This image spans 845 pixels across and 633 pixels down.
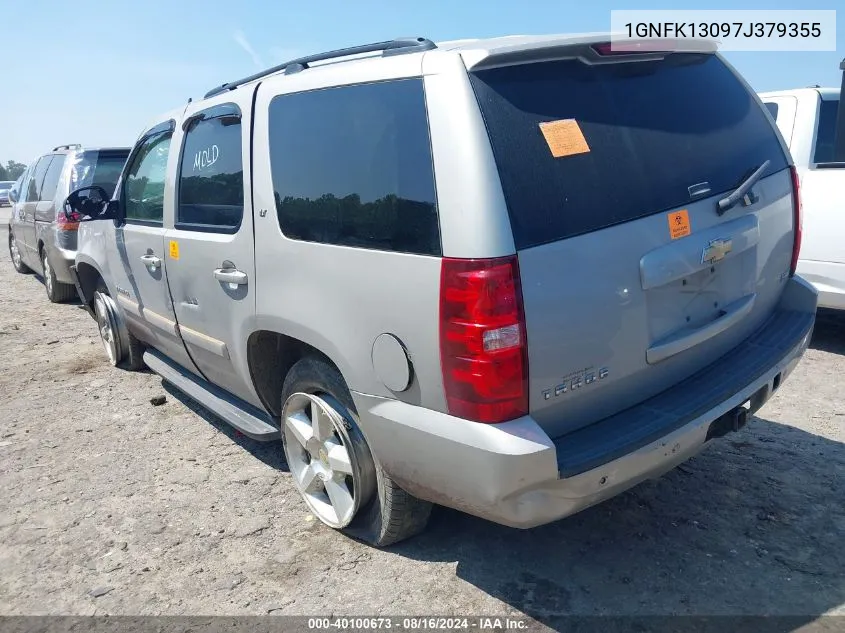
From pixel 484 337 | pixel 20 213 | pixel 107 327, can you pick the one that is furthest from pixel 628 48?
pixel 20 213

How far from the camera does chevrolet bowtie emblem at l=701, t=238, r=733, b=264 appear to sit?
2461mm

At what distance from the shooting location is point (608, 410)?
2.36 meters

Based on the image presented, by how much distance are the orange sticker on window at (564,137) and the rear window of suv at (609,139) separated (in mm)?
11

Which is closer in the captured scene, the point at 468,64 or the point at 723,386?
the point at 468,64

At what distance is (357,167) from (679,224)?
1.21m

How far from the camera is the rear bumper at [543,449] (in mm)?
2090

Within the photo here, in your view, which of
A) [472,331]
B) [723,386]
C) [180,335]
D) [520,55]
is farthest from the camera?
[180,335]

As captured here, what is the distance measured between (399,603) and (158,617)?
3.13ft

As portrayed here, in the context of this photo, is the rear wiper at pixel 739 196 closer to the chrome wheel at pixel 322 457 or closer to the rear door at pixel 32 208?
the chrome wheel at pixel 322 457

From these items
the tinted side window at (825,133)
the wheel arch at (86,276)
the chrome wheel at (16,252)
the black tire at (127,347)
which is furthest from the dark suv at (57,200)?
the tinted side window at (825,133)

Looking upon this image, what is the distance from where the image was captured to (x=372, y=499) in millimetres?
2873

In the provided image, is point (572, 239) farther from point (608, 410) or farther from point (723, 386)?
point (723, 386)

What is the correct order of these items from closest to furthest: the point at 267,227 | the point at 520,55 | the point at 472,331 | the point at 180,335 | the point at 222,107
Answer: the point at 472,331
the point at 520,55
the point at 267,227
the point at 222,107
the point at 180,335

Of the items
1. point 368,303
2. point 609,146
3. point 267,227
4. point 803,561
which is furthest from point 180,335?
point 803,561
